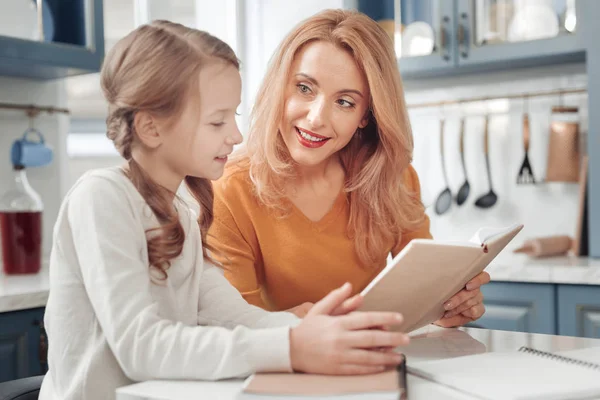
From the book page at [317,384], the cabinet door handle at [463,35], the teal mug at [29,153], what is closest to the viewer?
the book page at [317,384]

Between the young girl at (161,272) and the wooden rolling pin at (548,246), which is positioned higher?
the young girl at (161,272)

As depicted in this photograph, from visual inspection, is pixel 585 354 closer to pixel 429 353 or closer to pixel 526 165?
pixel 429 353

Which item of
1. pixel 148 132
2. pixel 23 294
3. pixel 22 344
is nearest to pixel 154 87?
pixel 148 132

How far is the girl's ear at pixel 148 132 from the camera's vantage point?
1.02 m

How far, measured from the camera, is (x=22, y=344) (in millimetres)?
1988

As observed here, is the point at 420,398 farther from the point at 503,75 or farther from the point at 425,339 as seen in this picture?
the point at 503,75

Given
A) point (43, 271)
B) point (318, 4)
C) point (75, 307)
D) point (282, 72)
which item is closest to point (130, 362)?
point (75, 307)

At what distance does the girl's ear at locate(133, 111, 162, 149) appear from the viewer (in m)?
1.02

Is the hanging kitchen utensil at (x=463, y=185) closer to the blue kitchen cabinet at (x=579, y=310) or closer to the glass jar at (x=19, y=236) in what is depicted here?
the blue kitchen cabinet at (x=579, y=310)

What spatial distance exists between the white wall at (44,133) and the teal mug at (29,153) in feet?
0.23

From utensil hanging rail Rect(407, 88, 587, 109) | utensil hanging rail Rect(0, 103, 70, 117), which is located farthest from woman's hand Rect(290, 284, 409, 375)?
utensil hanging rail Rect(407, 88, 587, 109)

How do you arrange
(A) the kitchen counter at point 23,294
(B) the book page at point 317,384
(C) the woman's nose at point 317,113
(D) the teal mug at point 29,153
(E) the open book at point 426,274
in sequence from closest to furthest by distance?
(B) the book page at point 317,384 < (E) the open book at point 426,274 < (C) the woman's nose at point 317,113 < (A) the kitchen counter at point 23,294 < (D) the teal mug at point 29,153

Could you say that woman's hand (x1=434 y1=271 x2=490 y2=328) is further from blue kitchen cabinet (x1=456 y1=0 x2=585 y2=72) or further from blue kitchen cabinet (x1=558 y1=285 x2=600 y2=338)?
blue kitchen cabinet (x1=456 y1=0 x2=585 y2=72)

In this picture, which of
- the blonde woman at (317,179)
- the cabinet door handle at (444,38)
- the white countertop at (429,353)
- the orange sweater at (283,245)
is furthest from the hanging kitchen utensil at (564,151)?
the white countertop at (429,353)
